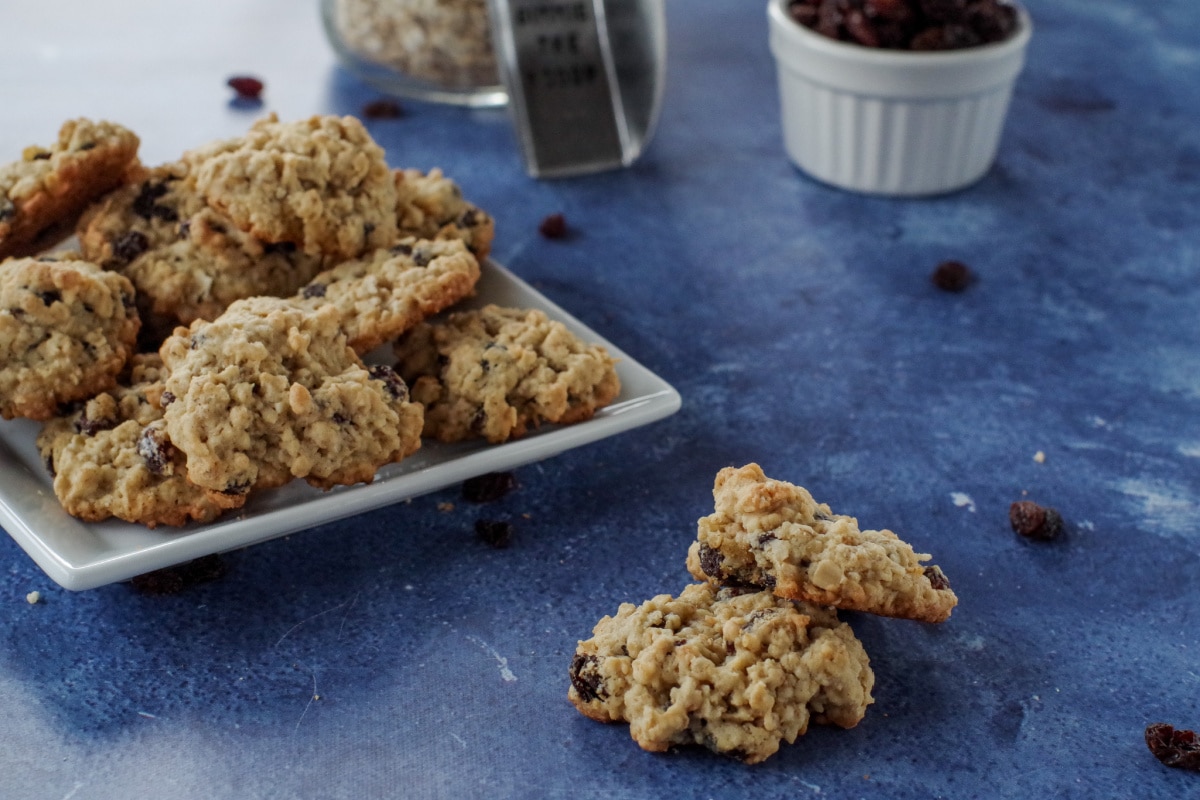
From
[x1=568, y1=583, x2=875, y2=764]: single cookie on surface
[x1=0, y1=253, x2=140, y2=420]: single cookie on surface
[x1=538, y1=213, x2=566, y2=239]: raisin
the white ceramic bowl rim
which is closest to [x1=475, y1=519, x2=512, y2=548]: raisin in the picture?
[x1=568, y1=583, x2=875, y2=764]: single cookie on surface

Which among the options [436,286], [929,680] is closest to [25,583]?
[436,286]

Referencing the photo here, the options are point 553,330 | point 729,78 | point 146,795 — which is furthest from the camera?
point 729,78

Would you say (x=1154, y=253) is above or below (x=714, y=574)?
below

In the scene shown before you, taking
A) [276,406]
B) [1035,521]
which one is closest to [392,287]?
[276,406]

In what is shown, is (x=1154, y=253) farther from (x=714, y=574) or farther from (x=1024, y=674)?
(x=714, y=574)

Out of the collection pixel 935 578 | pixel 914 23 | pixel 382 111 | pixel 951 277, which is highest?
pixel 914 23

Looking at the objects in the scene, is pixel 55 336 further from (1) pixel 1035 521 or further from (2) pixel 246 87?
(2) pixel 246 87
